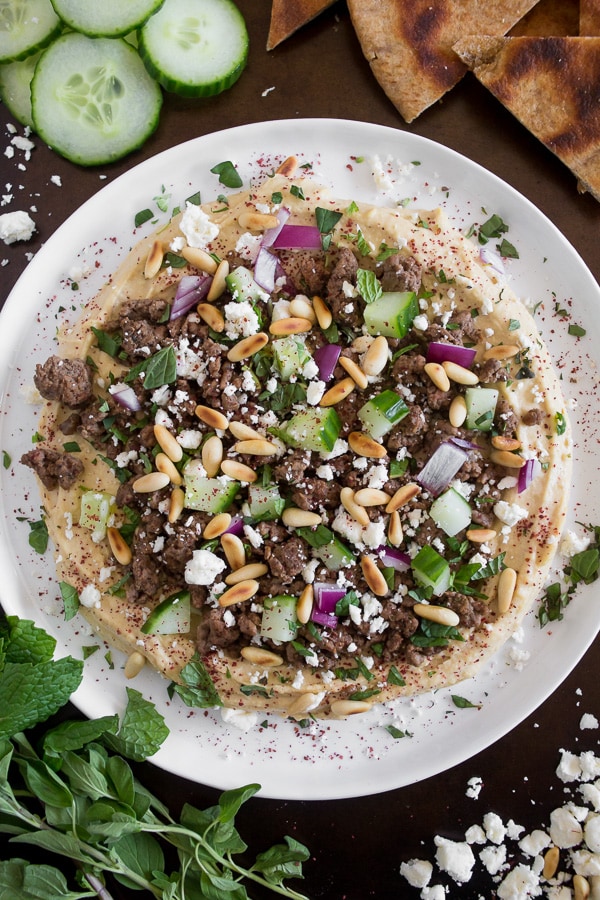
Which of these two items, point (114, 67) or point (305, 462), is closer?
point (305, 462)

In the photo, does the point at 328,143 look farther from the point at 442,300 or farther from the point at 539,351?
the point at 539,351

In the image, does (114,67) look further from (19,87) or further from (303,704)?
(303,704)

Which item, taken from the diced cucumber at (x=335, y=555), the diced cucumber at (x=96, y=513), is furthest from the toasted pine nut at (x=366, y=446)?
the diced cucumber at (x=96, y=513)

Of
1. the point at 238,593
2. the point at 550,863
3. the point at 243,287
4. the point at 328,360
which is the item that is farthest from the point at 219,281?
the point at 550,863

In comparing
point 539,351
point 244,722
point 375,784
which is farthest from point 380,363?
point 375,784

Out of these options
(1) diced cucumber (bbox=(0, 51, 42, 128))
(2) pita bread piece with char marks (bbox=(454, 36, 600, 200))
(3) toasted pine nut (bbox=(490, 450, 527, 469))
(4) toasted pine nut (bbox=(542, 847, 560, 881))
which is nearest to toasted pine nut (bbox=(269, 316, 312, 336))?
(3) toasted pine nut (bbox=(490, 450, 527, 469))

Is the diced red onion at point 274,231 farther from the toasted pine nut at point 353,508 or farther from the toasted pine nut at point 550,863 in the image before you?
the toasted pine nut at point 550,863

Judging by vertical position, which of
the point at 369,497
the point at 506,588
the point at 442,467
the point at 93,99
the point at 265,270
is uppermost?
the point at 93,99
